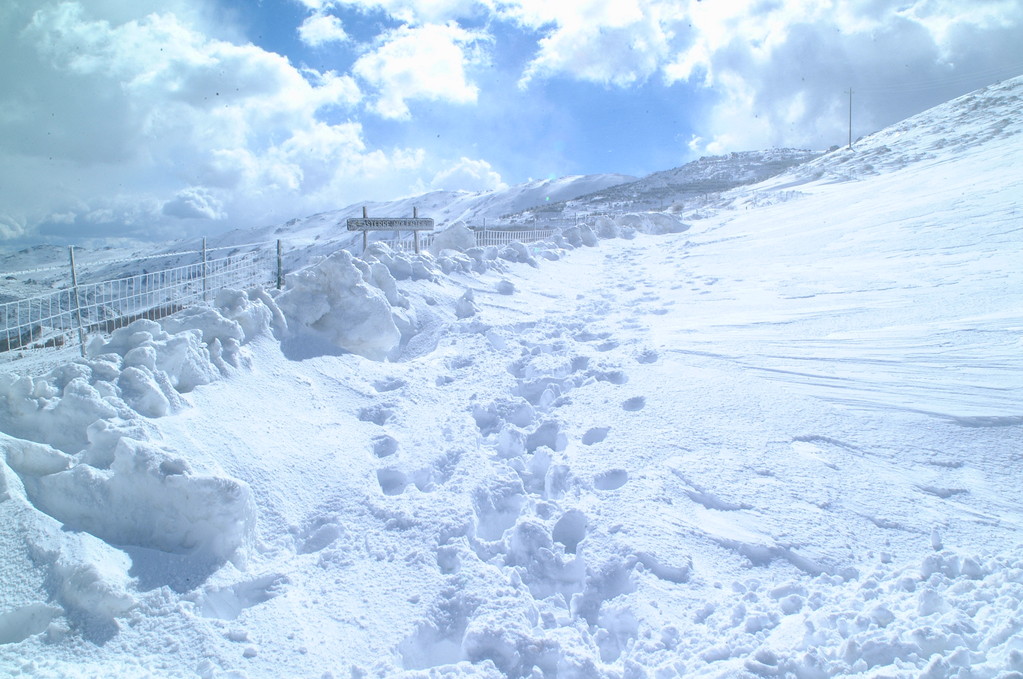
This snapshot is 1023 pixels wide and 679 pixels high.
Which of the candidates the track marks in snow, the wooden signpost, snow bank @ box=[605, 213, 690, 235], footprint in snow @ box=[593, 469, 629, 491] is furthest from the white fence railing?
snow bank @ box=[605, 213, 690, 235]

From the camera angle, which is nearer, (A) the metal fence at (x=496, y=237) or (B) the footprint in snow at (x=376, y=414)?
(B) the footprint in snow at (x=376, y=414)

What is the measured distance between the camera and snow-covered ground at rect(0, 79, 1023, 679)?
96.6 inches

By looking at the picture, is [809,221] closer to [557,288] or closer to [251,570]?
[557,288]

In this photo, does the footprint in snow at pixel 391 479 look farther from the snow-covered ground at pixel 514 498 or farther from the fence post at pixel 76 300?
the fence post at pixel 76 300

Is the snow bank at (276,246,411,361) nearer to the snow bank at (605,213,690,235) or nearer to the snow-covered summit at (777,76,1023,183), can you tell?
the snow bank at (605,213,690,235)

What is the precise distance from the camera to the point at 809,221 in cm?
1634

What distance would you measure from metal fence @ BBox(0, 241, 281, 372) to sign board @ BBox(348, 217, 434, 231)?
5.88ft

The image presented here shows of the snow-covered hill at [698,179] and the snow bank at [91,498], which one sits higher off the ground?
the snow-covered hill at [698,179]

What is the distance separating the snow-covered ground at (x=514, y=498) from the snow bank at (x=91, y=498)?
1 centimetres

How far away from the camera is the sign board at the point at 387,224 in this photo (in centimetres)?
1041

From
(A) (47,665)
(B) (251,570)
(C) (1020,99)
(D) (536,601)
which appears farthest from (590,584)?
(C) (1020,99)

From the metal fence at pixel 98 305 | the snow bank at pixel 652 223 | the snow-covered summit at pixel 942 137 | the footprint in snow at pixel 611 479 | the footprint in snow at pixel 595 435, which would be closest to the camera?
the footprint in snow at pixel 611 479

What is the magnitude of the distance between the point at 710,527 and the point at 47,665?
310 centimetres

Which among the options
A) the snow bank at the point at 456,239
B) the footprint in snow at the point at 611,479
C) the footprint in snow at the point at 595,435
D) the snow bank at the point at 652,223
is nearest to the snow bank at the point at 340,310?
the footprint in snow at the point at 595,435
